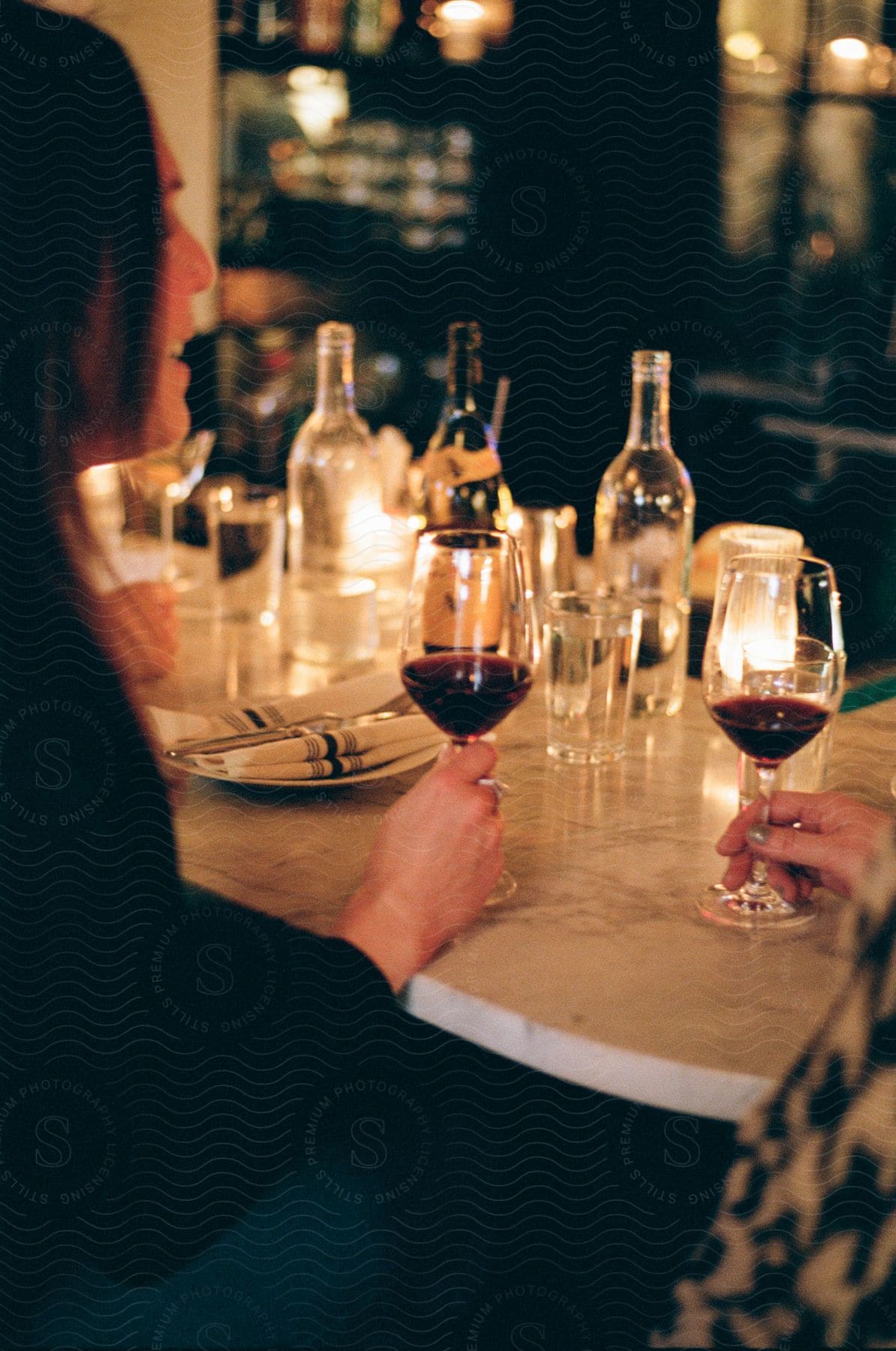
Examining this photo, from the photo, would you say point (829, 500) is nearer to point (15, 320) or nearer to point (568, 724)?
point (568, 724)

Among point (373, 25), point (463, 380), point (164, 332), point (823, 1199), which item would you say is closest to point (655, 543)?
point (463, 380)

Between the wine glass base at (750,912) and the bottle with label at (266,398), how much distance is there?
3080mm

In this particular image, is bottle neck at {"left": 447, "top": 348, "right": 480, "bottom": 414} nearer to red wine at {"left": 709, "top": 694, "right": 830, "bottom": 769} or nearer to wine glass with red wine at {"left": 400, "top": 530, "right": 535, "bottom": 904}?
wine glass with red wine at {"left": 400, "top": 530, "right": 535, "bottom": 904}

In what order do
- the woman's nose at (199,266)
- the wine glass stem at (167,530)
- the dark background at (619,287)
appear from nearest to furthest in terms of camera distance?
the woman's nose at (199,266)
the wine glass stem at (167,530)
the dark background at (619,287)

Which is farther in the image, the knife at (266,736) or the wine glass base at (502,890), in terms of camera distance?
the knife at (266,736)

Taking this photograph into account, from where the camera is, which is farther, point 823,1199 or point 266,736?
point 266,736

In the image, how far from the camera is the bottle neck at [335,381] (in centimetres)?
141

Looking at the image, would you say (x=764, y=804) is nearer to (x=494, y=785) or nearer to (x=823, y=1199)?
(x=494, y=785)

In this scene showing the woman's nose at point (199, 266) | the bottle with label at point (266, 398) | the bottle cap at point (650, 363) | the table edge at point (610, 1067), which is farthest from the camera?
the bottle with label at point (266, 398)

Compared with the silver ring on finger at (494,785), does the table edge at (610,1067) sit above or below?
below

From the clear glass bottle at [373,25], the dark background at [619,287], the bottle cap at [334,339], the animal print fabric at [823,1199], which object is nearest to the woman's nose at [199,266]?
the bottle cap at [334,339]

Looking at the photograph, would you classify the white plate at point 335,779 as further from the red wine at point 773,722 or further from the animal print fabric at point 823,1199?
the animal print fabric at point 823,1199

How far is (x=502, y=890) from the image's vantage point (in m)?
0.89

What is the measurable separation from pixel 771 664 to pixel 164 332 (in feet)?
1.78
